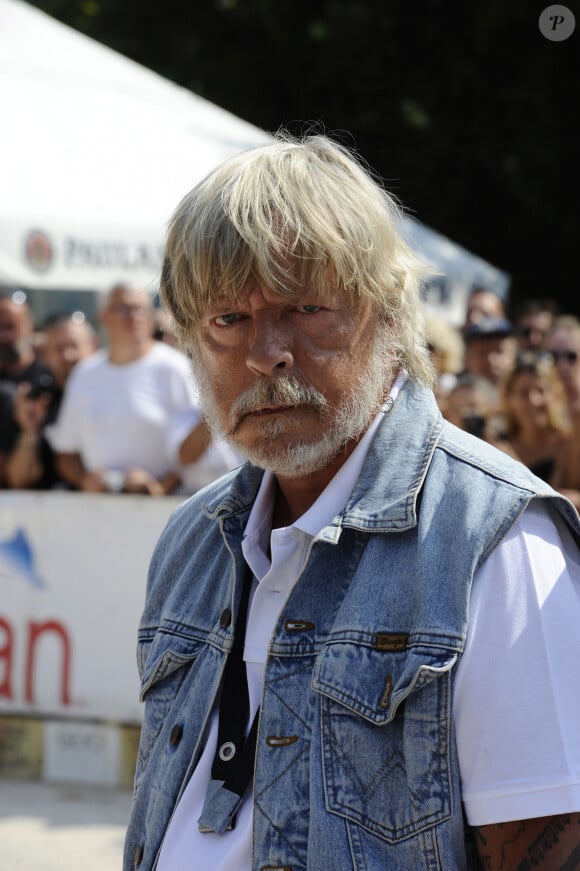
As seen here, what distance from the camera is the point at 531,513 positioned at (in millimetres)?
1648

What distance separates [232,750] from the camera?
5.83 ft

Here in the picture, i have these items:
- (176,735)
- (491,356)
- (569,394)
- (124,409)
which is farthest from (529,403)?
(176,735)

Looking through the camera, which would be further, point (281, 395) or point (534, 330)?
point (534, 330)

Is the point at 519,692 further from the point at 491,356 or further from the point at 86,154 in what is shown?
the point at 86,154

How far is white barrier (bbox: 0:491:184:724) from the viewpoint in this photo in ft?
18.0

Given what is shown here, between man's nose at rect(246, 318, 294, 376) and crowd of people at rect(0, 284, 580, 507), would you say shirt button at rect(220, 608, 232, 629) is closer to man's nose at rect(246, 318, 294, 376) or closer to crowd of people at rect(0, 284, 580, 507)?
man's nose at rect(246, 318, 294, 376)

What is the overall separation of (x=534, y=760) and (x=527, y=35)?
44.8 feet

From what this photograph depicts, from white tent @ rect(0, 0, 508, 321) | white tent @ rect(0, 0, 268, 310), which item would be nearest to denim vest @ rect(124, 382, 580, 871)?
white tent @ rect(0, 0, 508, 321)

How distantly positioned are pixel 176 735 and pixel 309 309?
2.33 ft

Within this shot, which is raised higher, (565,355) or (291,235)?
(565,355)

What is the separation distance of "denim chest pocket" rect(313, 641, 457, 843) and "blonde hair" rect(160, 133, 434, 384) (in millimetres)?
549

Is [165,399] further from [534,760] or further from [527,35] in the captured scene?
[527,35]

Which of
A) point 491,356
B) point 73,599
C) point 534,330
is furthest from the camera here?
point 534,330

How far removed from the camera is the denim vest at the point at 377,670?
5.08 feet
